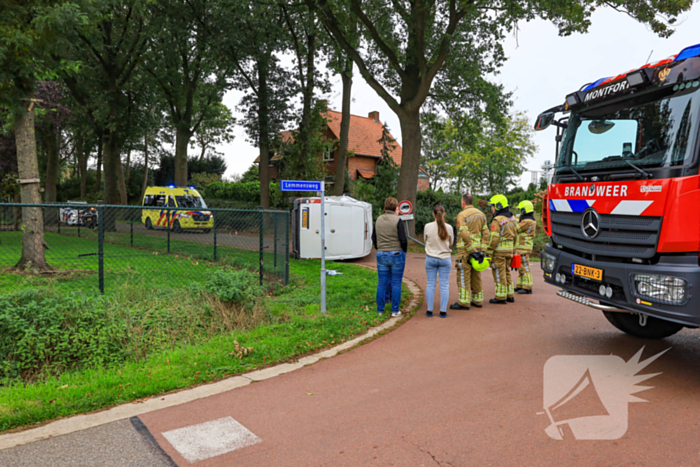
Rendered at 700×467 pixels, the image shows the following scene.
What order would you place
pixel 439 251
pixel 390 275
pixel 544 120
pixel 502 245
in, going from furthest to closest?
1. pixel 502 245
2. pixel 390 275
3. pixel 439 251
4. pixel 544 120

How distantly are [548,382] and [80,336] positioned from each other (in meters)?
5.11

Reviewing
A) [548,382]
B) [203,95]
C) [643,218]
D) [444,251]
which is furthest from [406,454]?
[203,95]

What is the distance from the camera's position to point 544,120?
6.56m

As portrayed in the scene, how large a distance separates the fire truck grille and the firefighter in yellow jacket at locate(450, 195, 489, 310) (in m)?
2.20

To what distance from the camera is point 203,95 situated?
28.2 m

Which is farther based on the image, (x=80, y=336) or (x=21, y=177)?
(x=21, y=177)

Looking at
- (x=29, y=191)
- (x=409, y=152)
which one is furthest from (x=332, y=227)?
(x=29, y=191)

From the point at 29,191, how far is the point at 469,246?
9120 mm

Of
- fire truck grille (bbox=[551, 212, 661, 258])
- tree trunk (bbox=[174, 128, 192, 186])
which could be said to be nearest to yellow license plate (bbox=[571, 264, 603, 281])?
fire truck grille (bbox=[551, 212, 661, 258])

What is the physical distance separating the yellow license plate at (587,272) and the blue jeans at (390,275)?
2.78 metres

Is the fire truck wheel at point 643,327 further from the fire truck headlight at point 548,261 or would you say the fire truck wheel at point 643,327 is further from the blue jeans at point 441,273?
the blue jeans at point 441,273

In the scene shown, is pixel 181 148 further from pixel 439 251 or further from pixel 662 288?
pixel 662 288

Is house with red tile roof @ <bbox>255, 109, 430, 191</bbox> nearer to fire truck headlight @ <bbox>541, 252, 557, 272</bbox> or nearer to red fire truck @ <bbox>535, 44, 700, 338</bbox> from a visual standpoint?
fire truck headlight @ <bbox>541, 252, 557, 272</bbox>

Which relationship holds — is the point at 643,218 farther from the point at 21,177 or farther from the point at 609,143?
the point at 21,177
